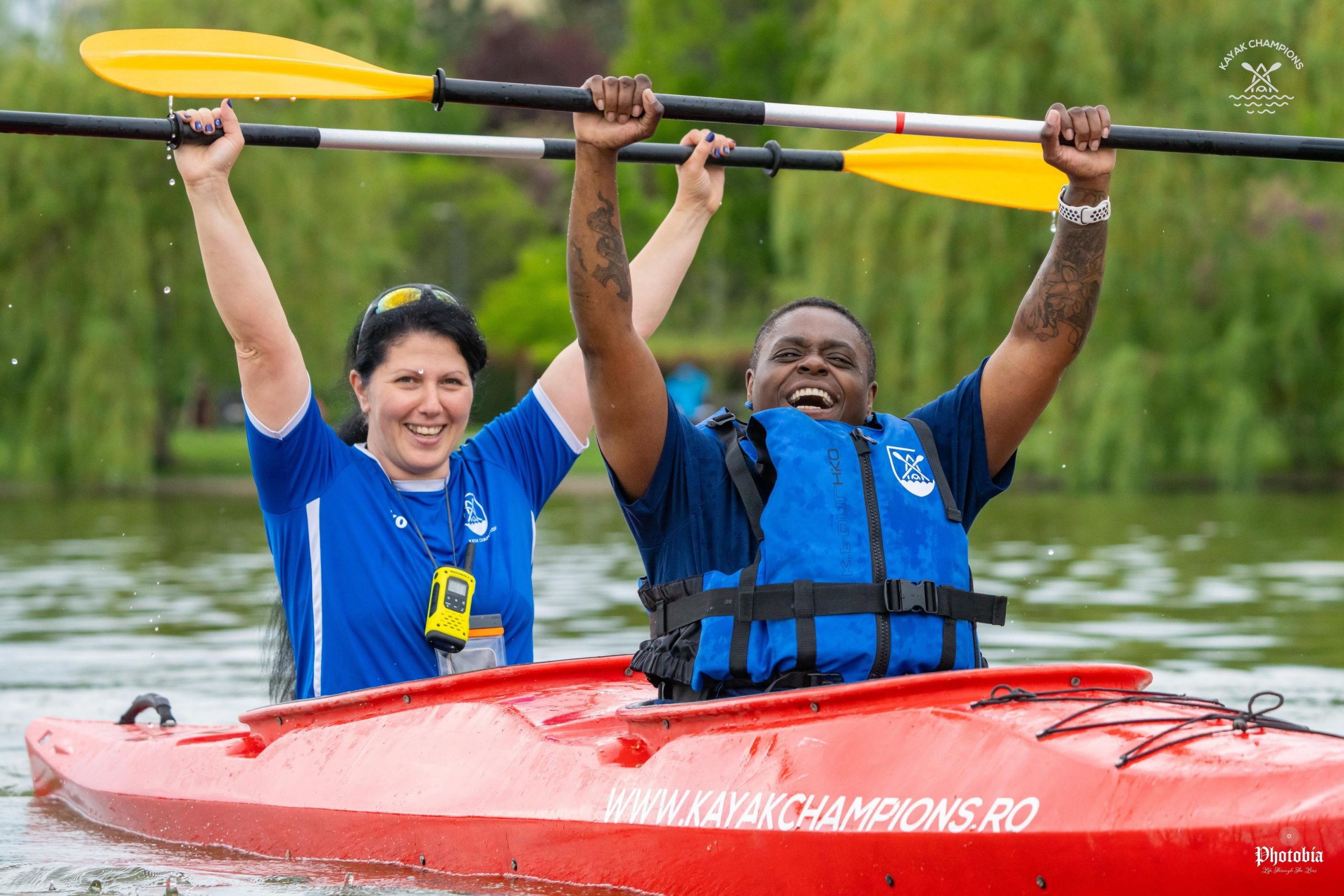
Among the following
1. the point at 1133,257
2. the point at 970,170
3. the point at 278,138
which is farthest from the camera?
the point at 1133,257

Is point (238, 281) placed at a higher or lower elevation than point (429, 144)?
lower

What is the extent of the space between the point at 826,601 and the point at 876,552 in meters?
0.15

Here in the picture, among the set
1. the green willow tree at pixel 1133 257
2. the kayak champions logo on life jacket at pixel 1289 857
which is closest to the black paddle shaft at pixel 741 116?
the kayak champions logo on life jacket at pixel 1289 857

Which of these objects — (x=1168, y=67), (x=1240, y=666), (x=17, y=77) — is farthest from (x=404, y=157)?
(x=1240, y=666)

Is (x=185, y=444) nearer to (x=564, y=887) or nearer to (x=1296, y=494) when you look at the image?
(x=1296, y=494)

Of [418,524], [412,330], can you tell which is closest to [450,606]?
[418,524]

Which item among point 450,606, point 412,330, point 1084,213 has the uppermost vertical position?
point 1084,213

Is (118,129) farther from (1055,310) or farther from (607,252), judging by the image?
(1055,310)

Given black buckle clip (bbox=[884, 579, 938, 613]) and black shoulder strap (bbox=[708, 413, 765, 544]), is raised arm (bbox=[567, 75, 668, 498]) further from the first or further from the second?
black buckle clip (bbox=[884, 579, 938, 613])

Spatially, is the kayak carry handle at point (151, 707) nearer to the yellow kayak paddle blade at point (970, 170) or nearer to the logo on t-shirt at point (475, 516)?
the logo on t-shirt at point (475, 516)

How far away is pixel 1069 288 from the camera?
356cm

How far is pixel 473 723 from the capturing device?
3889mm

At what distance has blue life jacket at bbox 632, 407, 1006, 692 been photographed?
126 inches

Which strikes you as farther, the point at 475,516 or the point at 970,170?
the point at 970,170
